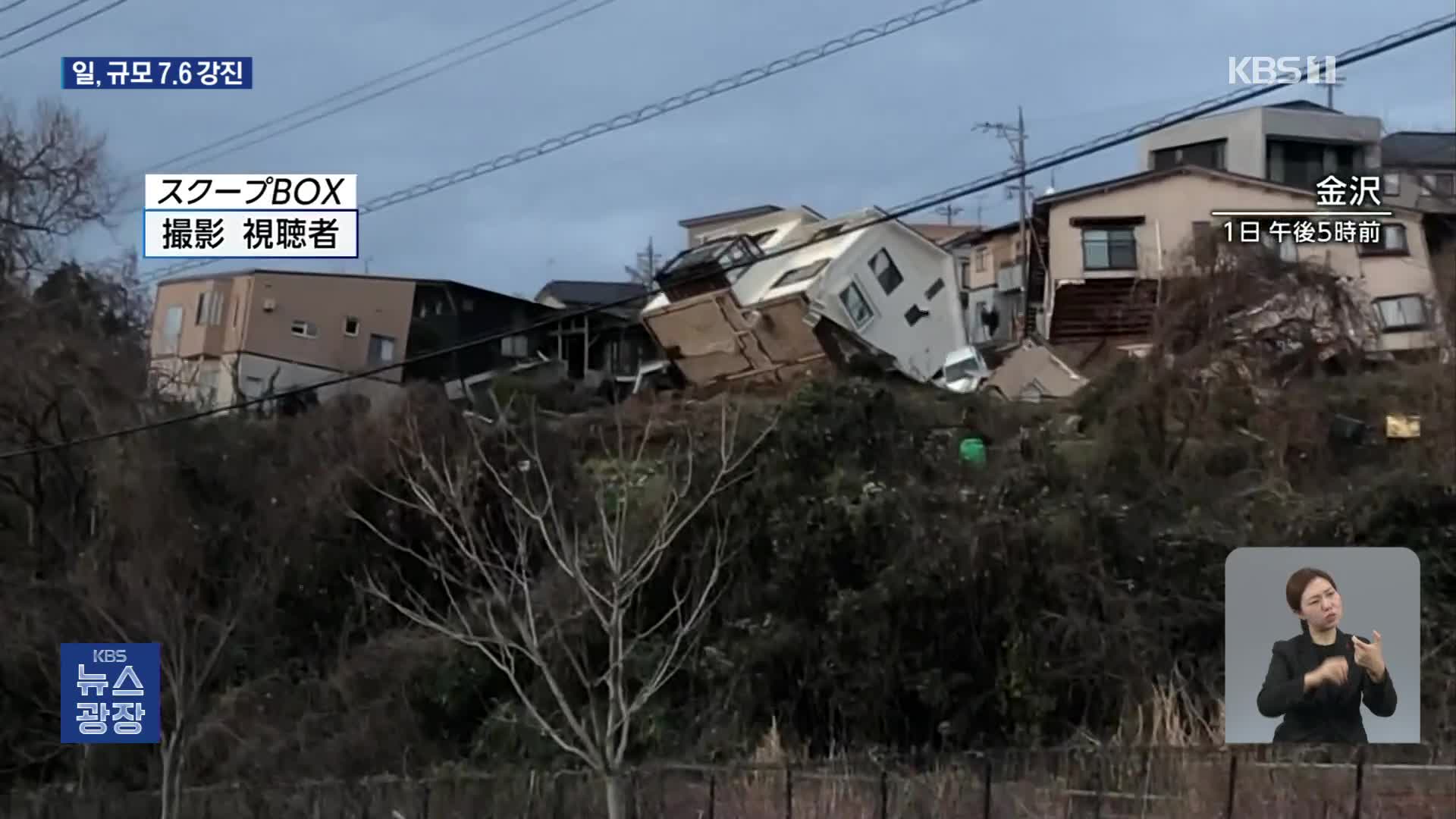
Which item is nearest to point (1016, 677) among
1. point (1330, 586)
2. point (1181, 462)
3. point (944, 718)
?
point (944, 718)

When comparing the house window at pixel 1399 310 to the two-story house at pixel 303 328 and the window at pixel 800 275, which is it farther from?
the two-story house at pixel 303 328

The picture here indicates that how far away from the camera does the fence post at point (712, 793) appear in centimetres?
1313

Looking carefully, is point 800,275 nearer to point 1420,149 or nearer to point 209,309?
point 209,309

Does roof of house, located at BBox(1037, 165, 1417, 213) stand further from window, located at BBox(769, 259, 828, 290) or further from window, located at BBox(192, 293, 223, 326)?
window, located at BBox(192, 293, 223, 326)

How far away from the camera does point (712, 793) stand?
13.2 m

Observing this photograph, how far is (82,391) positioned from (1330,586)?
1664 cm

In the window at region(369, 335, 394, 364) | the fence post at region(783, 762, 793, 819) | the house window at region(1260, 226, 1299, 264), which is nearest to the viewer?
the fence post at region(783, 762, 793, 819)

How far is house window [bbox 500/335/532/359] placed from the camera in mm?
39469

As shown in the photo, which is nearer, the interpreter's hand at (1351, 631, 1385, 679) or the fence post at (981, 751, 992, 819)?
the interpreter's hand at (1351, 631, 1385, 679)

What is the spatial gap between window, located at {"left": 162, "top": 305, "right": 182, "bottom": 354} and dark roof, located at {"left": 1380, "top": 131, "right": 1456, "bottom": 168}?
3134 centimetres

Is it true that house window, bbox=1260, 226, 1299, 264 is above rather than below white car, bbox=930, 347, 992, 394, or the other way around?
above

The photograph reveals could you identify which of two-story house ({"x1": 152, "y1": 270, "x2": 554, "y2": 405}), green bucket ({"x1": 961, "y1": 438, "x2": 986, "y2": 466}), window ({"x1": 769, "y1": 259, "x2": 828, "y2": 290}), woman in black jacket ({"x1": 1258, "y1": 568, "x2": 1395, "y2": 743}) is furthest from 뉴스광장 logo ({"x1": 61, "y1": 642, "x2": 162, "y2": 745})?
window ({"x1": 769, "y1": 259, "x2": 828, "y2": 290})

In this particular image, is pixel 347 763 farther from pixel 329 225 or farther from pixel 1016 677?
pixel 329 225

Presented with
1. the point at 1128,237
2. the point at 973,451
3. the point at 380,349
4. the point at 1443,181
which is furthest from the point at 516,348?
the point at 1443,181
